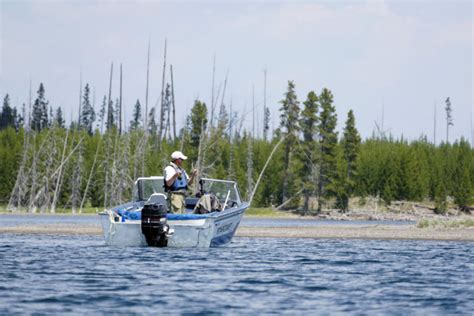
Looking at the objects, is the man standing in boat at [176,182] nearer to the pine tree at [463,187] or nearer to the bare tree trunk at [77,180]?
the bare tree trunk at [77,180]

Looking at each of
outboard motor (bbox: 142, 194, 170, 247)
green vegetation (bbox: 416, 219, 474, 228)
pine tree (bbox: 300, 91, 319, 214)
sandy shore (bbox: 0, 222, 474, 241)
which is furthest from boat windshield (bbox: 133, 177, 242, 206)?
pine tree (bbox: 300, 91, 319, 214)

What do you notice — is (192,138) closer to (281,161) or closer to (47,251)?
(281,161)

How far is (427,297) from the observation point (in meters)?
16.8

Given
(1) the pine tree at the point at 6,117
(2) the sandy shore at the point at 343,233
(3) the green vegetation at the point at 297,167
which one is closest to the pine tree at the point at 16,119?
(1) the pine tree at the point at 6,117

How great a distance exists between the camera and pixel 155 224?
2477cm

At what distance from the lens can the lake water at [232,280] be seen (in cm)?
1542

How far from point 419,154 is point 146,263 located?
305 ft

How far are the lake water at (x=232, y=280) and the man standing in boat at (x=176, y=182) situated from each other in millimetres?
1657

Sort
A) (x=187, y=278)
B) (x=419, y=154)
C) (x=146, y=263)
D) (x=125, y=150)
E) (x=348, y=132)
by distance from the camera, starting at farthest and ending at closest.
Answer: (x=419, y=154) → (x=348, y=132) → (x=125, y=150) → (x=146, y=263) → (x=187, y=278)

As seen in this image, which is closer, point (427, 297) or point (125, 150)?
point (427, 297)

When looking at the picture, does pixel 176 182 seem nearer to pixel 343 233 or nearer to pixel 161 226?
pixel 161 226

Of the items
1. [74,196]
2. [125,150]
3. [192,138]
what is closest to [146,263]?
[125,150]

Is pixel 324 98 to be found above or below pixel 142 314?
above

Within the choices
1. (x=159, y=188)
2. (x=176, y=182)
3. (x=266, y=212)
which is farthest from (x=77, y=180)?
(x=176, y=182)
